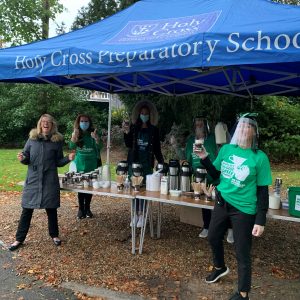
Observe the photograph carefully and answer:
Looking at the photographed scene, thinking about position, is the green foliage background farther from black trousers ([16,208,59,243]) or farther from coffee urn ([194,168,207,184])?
black trousers ([16,208,59,243])

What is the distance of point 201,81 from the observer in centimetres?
622

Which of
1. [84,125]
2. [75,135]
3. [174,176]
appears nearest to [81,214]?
[75,135]

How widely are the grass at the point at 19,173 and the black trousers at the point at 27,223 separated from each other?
4203mm

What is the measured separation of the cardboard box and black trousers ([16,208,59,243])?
2.00 m

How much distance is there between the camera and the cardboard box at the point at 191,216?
5953 mm

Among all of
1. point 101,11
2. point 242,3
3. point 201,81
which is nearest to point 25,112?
point 101,11

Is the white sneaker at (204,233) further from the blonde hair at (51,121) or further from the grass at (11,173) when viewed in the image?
the grass at (11,173)

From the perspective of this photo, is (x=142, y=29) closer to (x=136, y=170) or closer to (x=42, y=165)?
(x=136, y=170)

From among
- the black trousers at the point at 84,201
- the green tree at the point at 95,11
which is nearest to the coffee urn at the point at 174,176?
the black trousers at the point at 84,201

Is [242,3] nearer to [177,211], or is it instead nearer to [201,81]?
[201,81]

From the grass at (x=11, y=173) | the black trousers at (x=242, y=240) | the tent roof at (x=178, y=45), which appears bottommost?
the grass at (x=11, y=173)

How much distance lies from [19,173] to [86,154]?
19.7 feet

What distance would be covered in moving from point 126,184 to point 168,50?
6.07ft

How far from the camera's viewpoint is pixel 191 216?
19.9 feet
